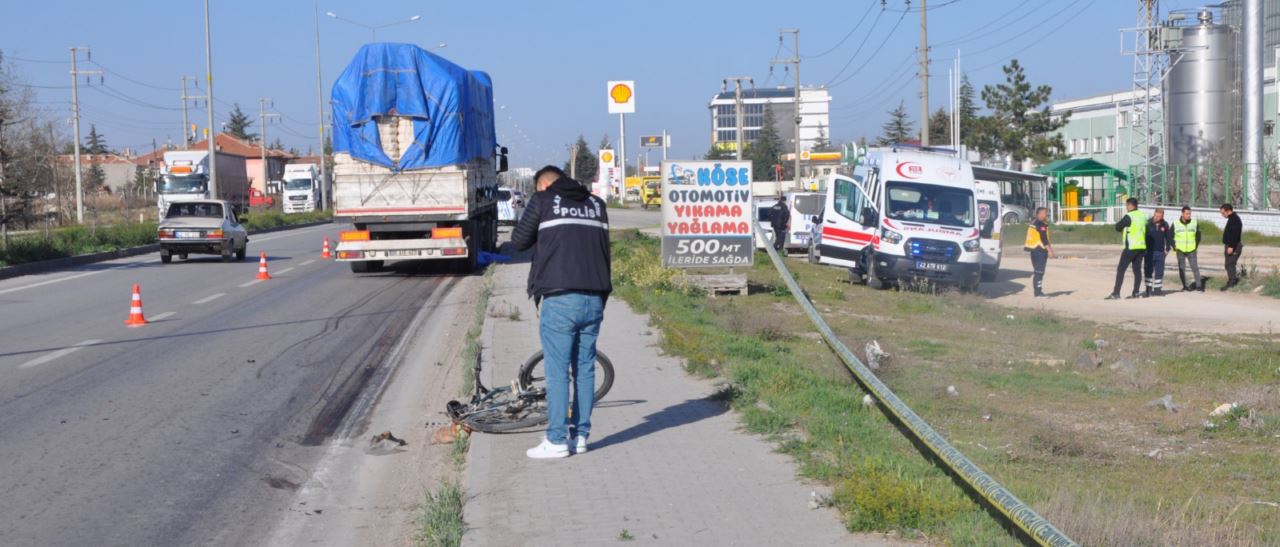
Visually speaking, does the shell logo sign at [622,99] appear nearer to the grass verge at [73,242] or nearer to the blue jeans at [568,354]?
the grass verge at [73,242]

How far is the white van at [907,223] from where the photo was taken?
23.4 metres

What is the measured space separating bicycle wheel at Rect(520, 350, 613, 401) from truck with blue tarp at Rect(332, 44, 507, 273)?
1465 cm

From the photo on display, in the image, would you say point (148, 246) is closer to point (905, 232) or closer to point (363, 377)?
point (905, 232)

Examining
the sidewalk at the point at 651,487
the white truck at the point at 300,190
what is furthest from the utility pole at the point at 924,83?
the white truck at the point at 300,190

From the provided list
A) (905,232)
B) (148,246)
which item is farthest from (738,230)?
(148,246)

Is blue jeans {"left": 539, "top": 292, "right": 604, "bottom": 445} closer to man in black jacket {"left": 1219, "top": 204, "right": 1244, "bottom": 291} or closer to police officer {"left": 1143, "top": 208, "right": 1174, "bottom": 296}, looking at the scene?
police officer {"left": 1143, "top": 208, "right": 1174, "bottom": 296}

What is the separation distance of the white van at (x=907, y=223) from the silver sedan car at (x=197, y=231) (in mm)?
14800

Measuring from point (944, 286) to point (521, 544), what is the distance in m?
19.1

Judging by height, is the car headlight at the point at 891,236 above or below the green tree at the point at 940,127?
below

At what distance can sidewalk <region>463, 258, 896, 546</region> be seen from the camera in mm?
5793

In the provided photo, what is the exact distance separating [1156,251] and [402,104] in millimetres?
14610

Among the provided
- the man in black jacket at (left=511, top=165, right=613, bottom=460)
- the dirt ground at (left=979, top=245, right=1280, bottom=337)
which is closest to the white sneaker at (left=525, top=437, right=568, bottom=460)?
the man in black jacket at (left=511, top=165, right=613, bottom=460)

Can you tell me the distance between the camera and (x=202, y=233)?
3027 cm

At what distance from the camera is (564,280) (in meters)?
7.15
